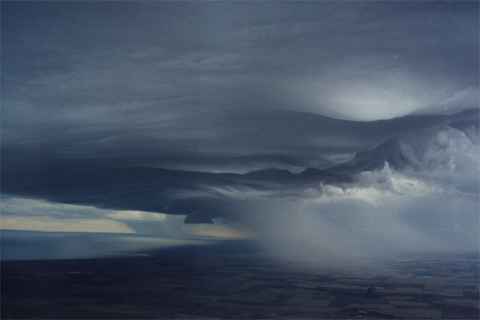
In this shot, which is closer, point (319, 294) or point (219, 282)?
point (319, 294)

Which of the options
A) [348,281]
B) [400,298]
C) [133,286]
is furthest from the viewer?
[348,281]

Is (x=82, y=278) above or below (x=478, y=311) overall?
above

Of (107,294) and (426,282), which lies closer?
(107,294)

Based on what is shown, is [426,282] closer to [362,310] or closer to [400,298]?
[400,298]

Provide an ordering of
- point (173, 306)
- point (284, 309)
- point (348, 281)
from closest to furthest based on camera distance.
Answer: point (284, 309), point (173, 306), point (348, 281)

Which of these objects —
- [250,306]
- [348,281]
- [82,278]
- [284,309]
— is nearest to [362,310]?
[284,309]

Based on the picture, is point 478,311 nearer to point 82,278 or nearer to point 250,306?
point 250,306

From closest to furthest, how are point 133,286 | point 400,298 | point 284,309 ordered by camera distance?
point 284,309
point 400,298
point 133,286

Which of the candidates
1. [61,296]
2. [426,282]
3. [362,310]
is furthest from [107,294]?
[426,282]

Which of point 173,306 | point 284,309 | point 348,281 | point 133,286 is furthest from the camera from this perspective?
point 348,281
